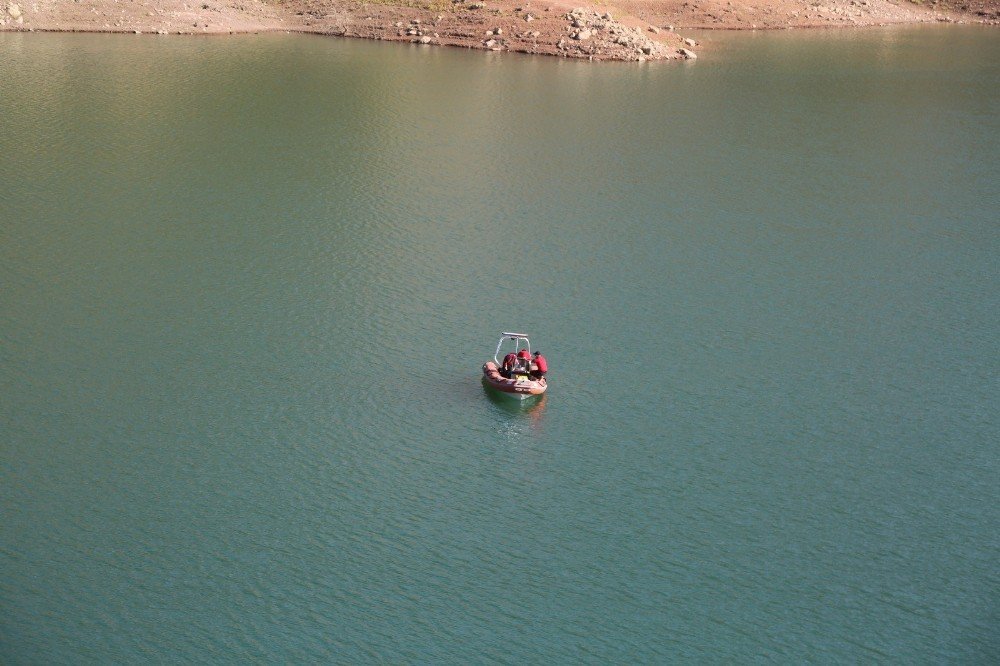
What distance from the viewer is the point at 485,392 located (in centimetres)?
2672

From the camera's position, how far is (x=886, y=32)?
310 feet

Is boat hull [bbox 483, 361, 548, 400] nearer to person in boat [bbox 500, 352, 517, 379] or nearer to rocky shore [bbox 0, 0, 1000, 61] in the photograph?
person in boat [bbox 500, 352, 517, 379]

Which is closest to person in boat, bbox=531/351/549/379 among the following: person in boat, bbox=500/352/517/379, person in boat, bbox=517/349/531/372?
person in boat, bbox=517/349/531/372

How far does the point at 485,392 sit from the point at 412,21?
55.3 m

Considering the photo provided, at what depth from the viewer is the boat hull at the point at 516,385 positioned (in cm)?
2588

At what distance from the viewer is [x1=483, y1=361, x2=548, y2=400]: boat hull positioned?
84.9 ft

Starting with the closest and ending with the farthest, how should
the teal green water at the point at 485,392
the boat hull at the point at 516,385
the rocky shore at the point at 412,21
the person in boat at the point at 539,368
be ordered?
the teal green water at the point at 485,392 < the boat hull at the point at 516,385 < the person in boat at the point at 539,368 < the rocky shore at the point at 412,21

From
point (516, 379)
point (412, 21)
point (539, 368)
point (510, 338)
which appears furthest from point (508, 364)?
point (412, 21)

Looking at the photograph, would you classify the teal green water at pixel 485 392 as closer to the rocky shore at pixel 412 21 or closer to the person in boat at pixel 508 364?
the person in boat at pixel 508 364

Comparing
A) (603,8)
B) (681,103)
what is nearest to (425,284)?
(681,103)

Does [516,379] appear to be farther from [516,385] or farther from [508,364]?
→ [508,364]

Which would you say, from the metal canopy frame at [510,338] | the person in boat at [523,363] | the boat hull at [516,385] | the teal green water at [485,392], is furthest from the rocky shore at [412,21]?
the boat hull at [516,385]

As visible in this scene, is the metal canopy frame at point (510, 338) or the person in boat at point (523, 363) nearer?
the person in boat at point (523, 363)

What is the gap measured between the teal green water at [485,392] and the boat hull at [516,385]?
1.30 ft
